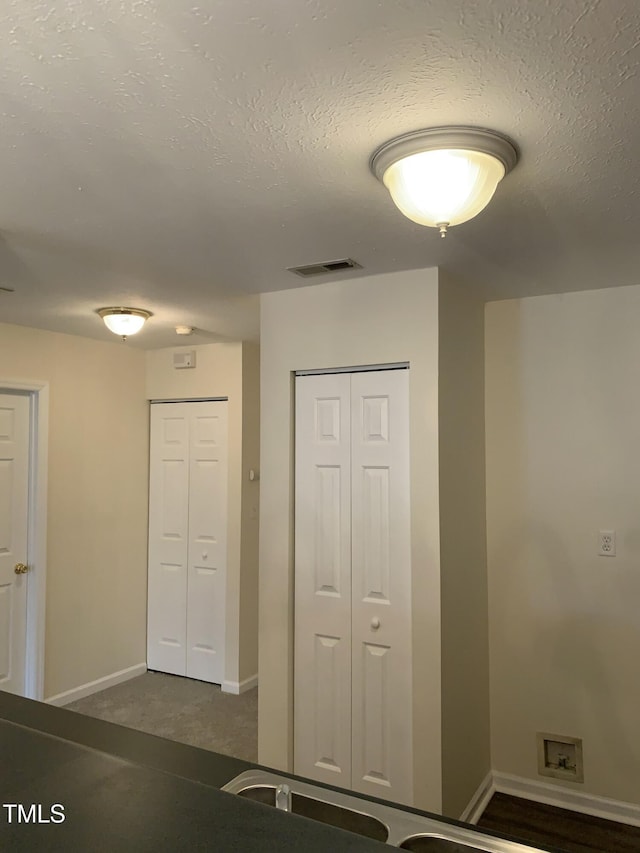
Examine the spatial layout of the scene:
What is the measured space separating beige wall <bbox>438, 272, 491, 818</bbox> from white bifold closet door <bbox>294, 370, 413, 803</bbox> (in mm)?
158

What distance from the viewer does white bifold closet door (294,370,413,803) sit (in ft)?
8.88

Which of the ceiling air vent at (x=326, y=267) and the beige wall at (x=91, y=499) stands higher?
the ceiling air vent at (x=326, y=267)

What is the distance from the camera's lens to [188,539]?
184 inches

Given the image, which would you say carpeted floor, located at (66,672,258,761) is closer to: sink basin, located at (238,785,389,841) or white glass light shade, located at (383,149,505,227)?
sink basin, located at (238,785,389,841)

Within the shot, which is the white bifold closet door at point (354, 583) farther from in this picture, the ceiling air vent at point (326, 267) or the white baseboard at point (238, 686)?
the white baseboard at point (238, 686)

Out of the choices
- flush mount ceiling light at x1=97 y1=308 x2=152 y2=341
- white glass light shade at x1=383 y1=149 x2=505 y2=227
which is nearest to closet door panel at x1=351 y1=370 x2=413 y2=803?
white glass light shade at x1=383 y1=149 x2=505 y2=227

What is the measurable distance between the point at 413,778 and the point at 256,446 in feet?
8.15

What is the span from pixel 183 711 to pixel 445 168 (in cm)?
363

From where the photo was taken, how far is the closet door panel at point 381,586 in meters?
2.69

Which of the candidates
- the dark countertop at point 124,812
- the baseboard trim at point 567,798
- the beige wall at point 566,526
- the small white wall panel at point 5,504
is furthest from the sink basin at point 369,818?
the small white wall panel at point 5,504

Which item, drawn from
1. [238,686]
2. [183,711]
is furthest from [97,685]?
[238,686]

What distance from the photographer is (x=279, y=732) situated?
2959 mm

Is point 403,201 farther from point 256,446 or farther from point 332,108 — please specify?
point 256,446

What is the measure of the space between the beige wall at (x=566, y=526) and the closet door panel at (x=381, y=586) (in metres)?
0.70
